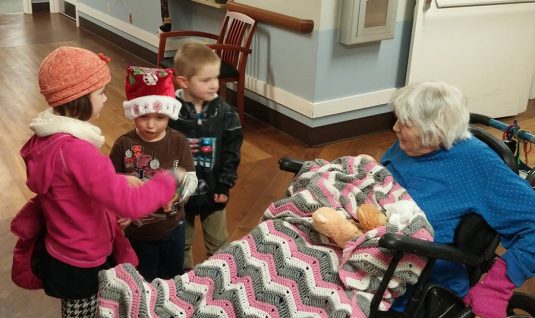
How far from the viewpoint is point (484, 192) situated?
161 cm

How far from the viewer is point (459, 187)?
65.4 inches

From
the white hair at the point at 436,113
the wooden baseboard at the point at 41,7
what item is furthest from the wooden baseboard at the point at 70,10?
the white hair at the point at 436,113

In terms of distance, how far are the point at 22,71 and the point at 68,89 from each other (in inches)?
177

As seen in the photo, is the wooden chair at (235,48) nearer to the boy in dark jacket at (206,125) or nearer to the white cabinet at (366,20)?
the white cabinet at (366,20)

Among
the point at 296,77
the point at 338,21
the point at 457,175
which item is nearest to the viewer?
the point at 457,175

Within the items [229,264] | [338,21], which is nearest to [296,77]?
[338,21]

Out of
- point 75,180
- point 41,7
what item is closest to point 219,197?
point 75,180

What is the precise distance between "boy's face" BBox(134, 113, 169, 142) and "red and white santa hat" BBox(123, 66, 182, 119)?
2 cm

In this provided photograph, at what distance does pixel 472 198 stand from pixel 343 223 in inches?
15.3

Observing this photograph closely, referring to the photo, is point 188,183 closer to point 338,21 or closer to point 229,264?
point 229,264

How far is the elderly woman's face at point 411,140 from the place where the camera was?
172cm

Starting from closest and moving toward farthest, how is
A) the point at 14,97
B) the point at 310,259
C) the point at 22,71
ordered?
1. the point at 310,259
2. the point at 14,97
3. the point at 22,71

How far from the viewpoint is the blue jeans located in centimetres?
194

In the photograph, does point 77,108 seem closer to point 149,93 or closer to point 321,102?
A: point 149,93
